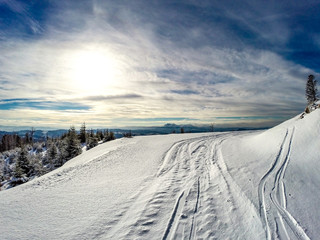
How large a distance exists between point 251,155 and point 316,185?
14.2 ft

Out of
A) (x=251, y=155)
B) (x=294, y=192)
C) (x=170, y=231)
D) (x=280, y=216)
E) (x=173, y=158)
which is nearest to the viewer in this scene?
(x=170, y=231)

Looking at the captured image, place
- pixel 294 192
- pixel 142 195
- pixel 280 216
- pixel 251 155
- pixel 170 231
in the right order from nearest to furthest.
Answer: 1. pixel 170 231
2. pixel 280 216
3. pixel 294 192
4. pixel 142 195
5. pixel 251 155

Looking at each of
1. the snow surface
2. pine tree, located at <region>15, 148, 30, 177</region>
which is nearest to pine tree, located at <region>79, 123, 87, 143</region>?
pine tree, located at <region>15, 148, 30, 177</region>

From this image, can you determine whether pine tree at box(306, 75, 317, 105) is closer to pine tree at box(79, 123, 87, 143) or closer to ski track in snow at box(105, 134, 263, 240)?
ski track in snow at box(105, 134, 263, 240)

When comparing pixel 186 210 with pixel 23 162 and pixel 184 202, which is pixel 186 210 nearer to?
pixel 184 202

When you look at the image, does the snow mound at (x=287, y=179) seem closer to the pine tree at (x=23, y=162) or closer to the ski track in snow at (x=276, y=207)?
the ski track in snow at (x=276, y=207)

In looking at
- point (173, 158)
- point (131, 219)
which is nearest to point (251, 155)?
point (173, 158)

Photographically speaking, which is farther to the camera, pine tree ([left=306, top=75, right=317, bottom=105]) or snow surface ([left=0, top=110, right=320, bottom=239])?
pine tree ([left=306, top=75, right=317, bottom=105])

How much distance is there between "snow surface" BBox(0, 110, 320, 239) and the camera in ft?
12.9

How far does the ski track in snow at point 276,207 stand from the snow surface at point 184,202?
2 cm

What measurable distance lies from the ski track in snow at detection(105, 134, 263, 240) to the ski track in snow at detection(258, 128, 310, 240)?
1.20 ft

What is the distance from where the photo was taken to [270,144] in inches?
412

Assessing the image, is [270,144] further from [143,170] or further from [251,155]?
[143,170]

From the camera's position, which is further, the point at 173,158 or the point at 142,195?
the point at 173,158
